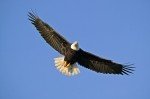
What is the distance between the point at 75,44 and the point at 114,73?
1619 millimetres

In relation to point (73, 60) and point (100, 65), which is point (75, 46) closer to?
point (73, 60)

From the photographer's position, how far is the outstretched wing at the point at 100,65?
468 inches

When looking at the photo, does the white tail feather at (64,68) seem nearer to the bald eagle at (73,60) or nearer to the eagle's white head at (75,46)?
the bald eagle at (73,60)

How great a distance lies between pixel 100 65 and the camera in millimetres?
12039

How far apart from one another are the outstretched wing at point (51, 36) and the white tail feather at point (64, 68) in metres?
0.41

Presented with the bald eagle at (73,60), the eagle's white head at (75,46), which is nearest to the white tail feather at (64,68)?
the bald eagle at (73,60)

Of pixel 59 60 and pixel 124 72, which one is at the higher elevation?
pixel 124 72

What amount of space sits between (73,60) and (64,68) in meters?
0.54

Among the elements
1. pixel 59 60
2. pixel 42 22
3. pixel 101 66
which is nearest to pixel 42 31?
pixel 42 22

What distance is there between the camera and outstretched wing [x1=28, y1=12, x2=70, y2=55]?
11680 millimetres

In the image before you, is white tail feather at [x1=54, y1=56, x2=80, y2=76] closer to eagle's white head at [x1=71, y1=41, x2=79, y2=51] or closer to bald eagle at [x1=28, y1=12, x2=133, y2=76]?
bald eagle at [x1=28, y1=12, x2=133, y2=76]

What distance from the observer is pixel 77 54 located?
11633 mm

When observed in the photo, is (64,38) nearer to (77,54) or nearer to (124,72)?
(77,54)

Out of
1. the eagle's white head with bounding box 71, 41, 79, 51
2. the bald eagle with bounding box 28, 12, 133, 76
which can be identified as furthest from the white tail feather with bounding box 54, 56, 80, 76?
the eagle's white head with bounding box 71, 41, 79, 51
